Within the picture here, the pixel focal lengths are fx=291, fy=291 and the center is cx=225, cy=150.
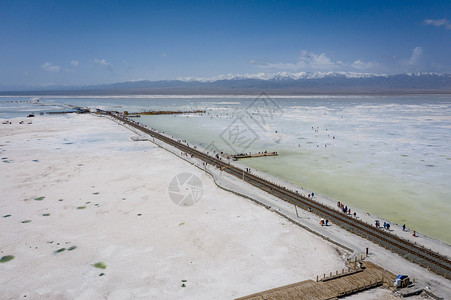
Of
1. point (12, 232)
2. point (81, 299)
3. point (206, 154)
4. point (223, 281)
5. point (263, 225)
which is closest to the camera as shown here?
point (81, 299)

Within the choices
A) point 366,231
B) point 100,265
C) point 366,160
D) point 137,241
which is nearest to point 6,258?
point 100,265

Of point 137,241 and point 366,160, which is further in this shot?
point 366,160

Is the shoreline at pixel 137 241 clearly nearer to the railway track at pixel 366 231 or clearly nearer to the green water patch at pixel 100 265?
the green water patch at pixel 100 265

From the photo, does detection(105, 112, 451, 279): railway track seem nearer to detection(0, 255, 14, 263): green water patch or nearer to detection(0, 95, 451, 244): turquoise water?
detection(0, 95, 451, 244): turquoise water

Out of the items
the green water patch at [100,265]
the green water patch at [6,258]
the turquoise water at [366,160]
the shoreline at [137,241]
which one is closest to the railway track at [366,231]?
the turquoise water at [366,160]

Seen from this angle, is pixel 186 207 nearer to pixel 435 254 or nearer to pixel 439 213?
pixel 435 254

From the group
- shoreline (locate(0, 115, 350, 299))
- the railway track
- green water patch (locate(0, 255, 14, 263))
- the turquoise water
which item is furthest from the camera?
the turquoise water

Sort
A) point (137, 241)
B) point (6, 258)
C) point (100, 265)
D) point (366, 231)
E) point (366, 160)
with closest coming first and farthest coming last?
point (100, 265) < point (6, 258) < point (137, 241) < point (366, 231) < point (366, 160)

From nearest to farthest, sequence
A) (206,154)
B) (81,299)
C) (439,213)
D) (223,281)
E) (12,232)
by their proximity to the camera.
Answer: (81,299)
(223,281)
(12,232)
(439,213)
(206,154)

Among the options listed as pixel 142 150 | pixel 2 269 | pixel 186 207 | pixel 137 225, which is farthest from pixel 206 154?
pixel 2 269

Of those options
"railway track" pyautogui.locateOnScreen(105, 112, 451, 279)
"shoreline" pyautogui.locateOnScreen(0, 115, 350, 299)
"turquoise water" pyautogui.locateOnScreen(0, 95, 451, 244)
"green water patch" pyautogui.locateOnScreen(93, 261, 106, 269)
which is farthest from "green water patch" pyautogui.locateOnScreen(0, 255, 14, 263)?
"turquoise water" pyautogui.locateOnScreen(0, 95, 451, 244)

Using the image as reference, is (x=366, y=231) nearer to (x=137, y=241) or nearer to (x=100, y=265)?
(x=137, y=241)
